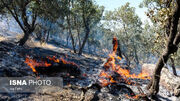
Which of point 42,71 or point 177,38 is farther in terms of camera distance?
point 42,71

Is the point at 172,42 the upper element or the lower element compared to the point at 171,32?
lower

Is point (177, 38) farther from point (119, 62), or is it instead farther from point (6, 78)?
point (6, 78)

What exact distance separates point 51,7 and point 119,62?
39.8 feet

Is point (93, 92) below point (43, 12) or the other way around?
below

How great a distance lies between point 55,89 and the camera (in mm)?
8102

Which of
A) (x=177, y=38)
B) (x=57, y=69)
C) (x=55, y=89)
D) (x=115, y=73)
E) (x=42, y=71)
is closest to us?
(x=177, y=38)

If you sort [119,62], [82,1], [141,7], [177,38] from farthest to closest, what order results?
[82,1] → [141,7] → [119,62] → [177,38]

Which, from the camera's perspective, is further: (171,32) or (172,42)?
(172,42)

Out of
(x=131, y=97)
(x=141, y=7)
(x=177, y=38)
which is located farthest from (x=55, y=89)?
(x=141, y=7)

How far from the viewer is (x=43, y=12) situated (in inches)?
666

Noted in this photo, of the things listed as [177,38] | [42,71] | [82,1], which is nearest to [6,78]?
[42,71]

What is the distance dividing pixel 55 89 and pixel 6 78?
3310 millimetres

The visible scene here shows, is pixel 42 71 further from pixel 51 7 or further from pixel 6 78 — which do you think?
pixel 51 7

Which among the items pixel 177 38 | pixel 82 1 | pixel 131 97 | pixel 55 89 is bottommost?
pixel 131 97
